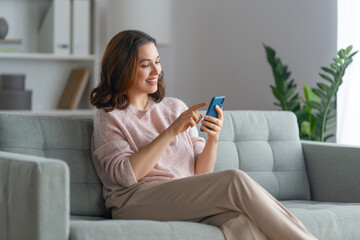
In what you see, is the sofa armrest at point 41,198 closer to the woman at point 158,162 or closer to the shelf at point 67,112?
the woman at point 158,162

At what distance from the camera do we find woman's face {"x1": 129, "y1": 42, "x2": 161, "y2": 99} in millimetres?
2297

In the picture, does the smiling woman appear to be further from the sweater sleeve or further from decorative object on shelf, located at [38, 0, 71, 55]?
decorative object on shelf, located at [38, 0, 71, 55]

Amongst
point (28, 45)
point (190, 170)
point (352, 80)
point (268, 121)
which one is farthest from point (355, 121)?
point (28, 45)

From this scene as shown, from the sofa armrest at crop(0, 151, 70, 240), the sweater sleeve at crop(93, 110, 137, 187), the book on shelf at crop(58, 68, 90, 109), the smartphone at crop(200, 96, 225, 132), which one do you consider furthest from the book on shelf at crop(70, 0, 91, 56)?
the sofa armrest at crop(0, 151, 70, 240)

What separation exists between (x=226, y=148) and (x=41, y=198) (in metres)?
1.15

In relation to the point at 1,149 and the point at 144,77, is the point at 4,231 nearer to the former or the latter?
the point at 1,149

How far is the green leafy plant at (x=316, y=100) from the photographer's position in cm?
349

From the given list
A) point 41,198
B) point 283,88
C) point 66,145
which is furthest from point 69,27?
point 41,198

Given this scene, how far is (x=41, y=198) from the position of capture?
1726 mm

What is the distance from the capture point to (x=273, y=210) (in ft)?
6.31

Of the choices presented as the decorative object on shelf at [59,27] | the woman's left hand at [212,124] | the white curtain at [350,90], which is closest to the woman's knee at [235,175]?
the woman's left hand at [212,124]

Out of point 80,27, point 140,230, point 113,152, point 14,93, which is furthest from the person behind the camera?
point 80,27

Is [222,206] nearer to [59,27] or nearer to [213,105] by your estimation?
[213,105]

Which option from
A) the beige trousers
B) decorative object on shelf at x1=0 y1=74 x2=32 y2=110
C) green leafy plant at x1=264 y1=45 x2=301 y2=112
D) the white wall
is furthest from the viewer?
decorative object on shelf at x1=0 y1=74 x2=32 y2=110
